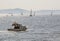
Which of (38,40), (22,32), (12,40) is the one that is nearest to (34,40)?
(38,40)

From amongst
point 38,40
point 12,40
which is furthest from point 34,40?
point 12,40

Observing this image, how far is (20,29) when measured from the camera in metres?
70.1

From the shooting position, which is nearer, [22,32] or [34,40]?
[34,40]

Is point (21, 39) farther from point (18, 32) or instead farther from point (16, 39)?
point (18, 32)

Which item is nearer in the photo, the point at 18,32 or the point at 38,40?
the point at 38,40

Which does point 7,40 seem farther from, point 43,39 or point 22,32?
point 22,32

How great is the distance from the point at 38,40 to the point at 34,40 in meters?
0.73

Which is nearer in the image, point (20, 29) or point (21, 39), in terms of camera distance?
point (21, 39)

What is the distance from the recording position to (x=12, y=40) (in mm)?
53500

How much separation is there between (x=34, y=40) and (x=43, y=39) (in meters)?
2.55

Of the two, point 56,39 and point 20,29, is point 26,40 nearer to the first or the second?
point 56,39

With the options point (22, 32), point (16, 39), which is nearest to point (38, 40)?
point (16, 39)

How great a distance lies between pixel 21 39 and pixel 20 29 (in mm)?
13936

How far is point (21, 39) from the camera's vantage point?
56.2m
